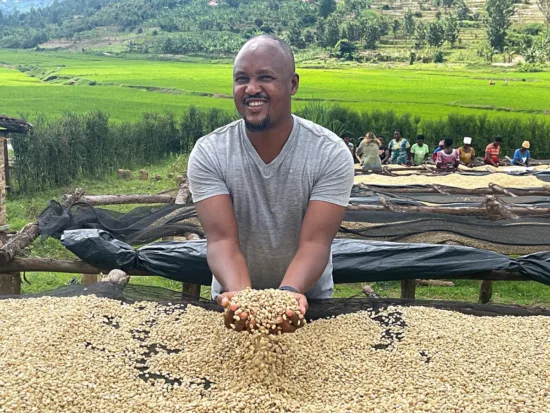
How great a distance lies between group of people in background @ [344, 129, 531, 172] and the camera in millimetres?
11055

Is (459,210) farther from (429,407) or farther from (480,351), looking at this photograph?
(429,407)

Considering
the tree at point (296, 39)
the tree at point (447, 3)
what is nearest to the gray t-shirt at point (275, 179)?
the tree at point (296, 39)

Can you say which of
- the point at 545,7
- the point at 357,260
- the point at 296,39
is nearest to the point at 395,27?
the point at 296,39

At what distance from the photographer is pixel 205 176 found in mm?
2439

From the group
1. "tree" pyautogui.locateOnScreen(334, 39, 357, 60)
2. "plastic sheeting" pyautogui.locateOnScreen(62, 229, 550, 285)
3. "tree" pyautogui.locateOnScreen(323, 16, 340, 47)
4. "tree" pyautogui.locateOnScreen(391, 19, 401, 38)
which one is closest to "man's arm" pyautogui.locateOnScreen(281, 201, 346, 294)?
"plastic sheeting" pyautogui.locateOnScreen(62, 229, 550, 285)

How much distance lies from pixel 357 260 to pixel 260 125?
1.68 metres

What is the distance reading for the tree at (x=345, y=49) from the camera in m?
51.8

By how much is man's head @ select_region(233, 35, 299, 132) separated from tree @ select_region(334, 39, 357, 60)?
5028 centimetres

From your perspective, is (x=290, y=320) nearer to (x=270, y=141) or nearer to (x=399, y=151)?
(x=270, y=141)

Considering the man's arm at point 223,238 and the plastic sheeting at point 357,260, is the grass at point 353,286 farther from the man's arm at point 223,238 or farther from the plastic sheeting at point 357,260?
the man's arm at point 223,238

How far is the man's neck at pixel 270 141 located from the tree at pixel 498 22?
169 ft

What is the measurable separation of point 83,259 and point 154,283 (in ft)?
10.2

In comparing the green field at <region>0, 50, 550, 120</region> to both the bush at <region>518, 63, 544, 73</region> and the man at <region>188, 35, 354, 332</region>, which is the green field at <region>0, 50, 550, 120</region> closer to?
the bush at <region>518, 63, 544, 73</region>

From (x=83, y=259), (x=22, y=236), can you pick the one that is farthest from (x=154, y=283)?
(x=83, y=259)
